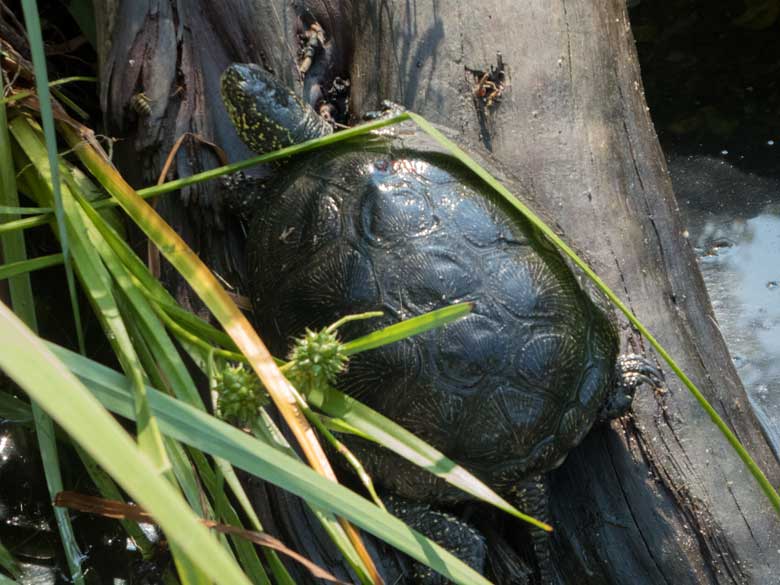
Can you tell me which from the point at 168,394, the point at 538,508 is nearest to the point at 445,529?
the point at 538,508

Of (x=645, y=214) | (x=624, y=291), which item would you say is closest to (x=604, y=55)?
(x=645, y=214)

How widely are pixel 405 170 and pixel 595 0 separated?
0.84 m

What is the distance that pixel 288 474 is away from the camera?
99cm

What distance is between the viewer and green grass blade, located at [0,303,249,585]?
672 millimetres

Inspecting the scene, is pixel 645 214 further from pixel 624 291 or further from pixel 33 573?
pixel 33 573

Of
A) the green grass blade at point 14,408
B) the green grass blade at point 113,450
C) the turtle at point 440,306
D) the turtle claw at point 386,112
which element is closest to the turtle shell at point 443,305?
the turtle at point 440,306

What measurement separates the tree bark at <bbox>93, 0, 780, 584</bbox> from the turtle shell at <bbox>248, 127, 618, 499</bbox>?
0.23m

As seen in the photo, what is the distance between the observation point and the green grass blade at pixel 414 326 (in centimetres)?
110

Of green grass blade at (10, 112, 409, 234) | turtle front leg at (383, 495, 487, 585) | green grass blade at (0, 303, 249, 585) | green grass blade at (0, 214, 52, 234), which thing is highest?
green grass blade at (10, 112, 409, 234)

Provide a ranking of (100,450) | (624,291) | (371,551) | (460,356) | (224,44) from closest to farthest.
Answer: (100,450) → (460,356) → (371,551) → (624,291) → (224,44)

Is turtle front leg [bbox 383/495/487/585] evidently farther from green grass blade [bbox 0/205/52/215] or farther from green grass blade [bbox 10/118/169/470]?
green grass blade [bbox 0/205/52/215]

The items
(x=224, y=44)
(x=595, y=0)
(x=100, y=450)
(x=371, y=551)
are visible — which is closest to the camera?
(x=100, y=450)

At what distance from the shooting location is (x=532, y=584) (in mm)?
1732

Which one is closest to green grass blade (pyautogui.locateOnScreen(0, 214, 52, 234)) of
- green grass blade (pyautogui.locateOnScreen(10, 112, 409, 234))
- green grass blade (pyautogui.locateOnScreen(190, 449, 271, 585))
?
green grass blade (pyautogui.locateOnScreen(10, 112, 409, 234))
